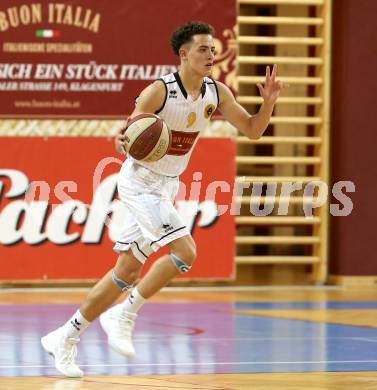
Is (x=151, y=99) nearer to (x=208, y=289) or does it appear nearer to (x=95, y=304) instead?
(x=95, y=304)

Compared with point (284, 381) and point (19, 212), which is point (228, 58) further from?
point (284, 381)

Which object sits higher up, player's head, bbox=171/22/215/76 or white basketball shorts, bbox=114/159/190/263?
player's head, bbox=171/22/215/76

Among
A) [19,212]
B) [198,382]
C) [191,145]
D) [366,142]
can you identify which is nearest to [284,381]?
[198,382]

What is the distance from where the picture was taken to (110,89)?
11.3 metres

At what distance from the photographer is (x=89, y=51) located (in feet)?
36.9

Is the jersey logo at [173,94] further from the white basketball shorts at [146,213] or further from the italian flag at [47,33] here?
the italian flag at [47,33]

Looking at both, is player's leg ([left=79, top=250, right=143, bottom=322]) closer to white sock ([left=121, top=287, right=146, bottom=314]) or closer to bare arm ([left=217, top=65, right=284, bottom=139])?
white sock ([left=121, top=287, right=146, bottom=314])

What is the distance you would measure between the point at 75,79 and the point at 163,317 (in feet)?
10.2

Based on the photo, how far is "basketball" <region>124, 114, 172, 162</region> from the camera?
6043 mm

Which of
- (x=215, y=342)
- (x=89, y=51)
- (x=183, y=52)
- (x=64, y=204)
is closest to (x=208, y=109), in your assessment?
(x=183, y=52)

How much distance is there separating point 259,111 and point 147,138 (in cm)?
80

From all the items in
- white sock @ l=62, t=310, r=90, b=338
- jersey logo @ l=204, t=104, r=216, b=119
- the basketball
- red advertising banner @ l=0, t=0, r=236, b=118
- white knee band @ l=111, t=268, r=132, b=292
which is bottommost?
white sock @ l=62, t=310, r=90, b=338

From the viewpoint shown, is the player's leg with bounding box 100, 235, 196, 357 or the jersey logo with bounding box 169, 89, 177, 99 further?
the jersey logo with bounding box 169, 89, 177, 99

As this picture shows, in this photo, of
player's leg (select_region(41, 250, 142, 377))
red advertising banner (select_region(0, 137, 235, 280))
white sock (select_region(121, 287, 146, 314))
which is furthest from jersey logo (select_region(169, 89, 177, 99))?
red advertising banner (select_region(0, 137, 235, 280))
